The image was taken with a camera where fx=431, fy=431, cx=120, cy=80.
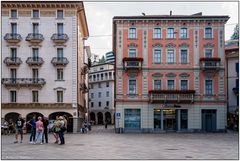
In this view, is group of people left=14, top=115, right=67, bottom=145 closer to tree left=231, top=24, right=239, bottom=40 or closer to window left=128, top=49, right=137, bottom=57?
window left=128, top=49, right=137, bottom=57

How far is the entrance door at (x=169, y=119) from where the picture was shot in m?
49.5

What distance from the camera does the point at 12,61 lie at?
50438mm

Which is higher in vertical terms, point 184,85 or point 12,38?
point 12,38

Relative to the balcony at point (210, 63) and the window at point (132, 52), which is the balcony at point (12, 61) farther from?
the balcony at point (210, 63)

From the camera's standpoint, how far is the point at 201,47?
50.1 metres

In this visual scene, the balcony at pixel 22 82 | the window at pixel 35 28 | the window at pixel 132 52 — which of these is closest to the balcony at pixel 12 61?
the balcony at pixel 22 82

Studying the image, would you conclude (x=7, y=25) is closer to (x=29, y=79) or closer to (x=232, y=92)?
(x=29, y=79)

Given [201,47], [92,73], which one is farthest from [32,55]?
[92,73]

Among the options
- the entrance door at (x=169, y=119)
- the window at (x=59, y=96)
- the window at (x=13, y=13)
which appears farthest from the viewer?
the window at (x=13, y=13)

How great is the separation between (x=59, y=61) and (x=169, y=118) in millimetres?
14450

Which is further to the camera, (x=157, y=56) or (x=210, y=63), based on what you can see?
(x=157, y=56)

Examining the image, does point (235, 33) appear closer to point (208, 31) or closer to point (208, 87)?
point (208, 31)

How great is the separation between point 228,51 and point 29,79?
27.6 meters

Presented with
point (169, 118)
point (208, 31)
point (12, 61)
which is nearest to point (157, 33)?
point (208, 31)
